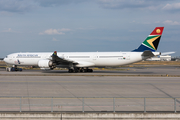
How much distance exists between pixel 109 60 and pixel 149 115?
95.1ft

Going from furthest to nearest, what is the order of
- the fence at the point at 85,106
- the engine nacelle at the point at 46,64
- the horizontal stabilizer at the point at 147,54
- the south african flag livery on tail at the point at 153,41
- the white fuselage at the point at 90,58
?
1. the white fuselage at the point at 90,58
2. the south african flag livery on tail at the point at 153,41
3. the engine nacelle at the point at 46,64
4. the horizontal stabilizer at the point at 147,54
5. the fence at the point at 85,106

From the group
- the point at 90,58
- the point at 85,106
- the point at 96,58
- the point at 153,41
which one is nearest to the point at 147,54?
the point at 153,41

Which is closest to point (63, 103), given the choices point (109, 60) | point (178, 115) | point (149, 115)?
point (149, 115)

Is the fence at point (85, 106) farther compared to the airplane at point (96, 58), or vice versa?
the airplane at point (96, 58)

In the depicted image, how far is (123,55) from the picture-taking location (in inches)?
1516

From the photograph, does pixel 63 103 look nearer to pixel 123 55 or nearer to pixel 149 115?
pixel 149 115

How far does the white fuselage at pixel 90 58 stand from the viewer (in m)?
38.2

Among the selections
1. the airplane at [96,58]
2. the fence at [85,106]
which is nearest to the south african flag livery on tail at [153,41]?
the airplane at [96,58]

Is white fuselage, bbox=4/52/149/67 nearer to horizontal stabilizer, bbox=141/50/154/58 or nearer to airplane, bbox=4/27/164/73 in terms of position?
airplane, bbox=4/27/164/73

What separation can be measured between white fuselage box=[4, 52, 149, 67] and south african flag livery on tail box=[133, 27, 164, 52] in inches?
72.0

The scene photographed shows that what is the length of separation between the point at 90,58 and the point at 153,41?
11689 mm

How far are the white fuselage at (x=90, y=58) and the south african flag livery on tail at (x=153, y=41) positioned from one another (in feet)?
6.00

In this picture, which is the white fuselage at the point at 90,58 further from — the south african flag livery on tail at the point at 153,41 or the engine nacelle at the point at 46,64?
the engine nacelle at the point at 46,64

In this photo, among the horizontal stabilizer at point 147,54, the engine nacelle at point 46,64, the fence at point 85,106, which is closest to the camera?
the fence at point 85,106
